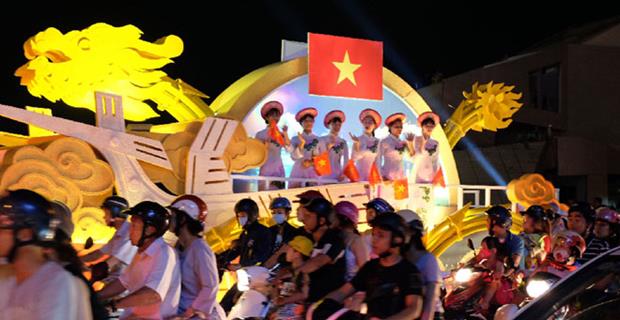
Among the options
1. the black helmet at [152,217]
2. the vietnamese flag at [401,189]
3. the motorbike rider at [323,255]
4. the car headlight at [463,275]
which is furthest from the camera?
the vietnamese flag at [401,189]

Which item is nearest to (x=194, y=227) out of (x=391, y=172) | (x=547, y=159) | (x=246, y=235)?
(x=246, y=235)

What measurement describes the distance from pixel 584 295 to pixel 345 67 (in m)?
10.6

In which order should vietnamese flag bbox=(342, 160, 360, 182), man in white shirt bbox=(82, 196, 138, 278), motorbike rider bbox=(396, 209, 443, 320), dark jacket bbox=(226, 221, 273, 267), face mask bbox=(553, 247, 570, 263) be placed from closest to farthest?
1. motorbike rider bbox=(396, 209, 443, 320)
2. man in white shirt bbox=(82, 196, 138, 278)
3. face mask bbox=(553, 247, 570, 263)
4. dark jacket bbox=(226, 221, 273, 267)
5. vietnamese flag bbox=(342, 160, 360, 182)

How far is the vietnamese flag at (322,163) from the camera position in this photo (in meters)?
13.7

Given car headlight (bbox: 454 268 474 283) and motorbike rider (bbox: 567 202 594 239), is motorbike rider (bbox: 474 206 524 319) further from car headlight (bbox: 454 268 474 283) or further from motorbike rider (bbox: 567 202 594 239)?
motorbike rider (bbox: 567 202 594 239)

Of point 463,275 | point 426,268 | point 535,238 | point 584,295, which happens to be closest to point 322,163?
point 535,238

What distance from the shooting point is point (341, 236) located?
21.6 ft

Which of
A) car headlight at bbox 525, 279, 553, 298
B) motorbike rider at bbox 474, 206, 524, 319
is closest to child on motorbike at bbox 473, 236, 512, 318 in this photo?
motorbike rider at bbox 474, 206, 524, 319

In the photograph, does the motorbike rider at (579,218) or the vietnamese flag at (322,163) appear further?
the vietnamese flag at (322,163)

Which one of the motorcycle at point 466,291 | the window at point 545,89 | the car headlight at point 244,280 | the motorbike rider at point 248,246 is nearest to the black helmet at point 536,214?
the motorcycle at point 466,291

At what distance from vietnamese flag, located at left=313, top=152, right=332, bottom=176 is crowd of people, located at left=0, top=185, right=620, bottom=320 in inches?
183

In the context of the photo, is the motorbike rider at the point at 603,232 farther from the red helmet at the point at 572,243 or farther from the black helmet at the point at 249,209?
the black helmet at the point at 249,209

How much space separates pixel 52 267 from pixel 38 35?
8.45 metres

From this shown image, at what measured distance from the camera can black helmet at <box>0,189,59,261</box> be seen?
3537 millimetres
